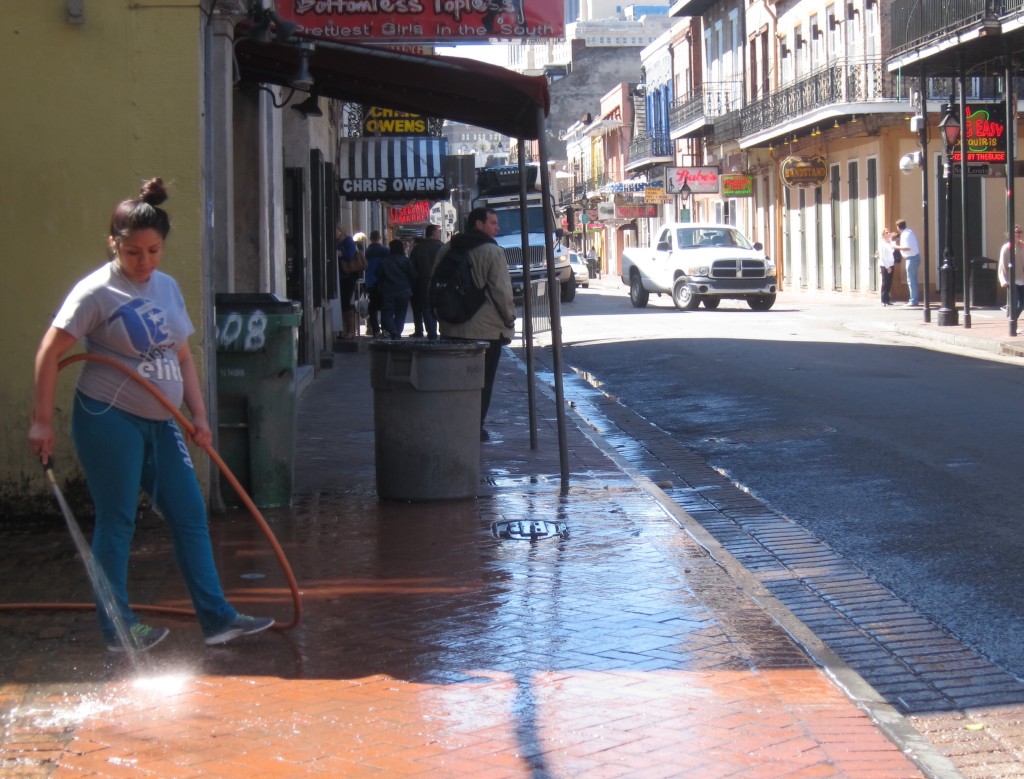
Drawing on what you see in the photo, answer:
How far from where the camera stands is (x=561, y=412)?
9.15 m

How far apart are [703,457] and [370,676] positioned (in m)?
6.11

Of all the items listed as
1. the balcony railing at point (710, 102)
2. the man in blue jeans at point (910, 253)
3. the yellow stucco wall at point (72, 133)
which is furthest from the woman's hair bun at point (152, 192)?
the balcony railing at point (710, 102)

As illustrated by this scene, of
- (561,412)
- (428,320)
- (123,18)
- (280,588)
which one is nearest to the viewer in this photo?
(280,588)

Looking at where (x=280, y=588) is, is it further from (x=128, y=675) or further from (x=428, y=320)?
(x=428, y=320)

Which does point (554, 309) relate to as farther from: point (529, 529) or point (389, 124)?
point (389, 124)

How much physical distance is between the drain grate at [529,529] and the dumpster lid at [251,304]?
5.66ft

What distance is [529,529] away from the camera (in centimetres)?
764

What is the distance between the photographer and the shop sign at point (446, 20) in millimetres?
11430

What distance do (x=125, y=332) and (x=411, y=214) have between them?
52.9m

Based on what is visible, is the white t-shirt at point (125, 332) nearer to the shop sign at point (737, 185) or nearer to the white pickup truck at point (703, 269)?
the white pickup truck at point (703, 269)

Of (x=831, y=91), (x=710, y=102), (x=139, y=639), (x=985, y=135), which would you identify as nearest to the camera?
(x=139, y=639)

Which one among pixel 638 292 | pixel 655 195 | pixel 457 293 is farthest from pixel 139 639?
pixel 655 195

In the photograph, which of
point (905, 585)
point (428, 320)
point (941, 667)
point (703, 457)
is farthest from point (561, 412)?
point (428, 320)

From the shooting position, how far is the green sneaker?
5.29 metres
